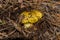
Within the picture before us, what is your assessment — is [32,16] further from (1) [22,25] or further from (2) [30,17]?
(1) [22,25]

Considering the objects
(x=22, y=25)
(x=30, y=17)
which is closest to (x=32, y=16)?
(x=30, y=17)

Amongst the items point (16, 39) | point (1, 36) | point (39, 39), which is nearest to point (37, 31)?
point (39, 39)

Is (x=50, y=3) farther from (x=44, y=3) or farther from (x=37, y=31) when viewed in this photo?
(x=37, y=31)

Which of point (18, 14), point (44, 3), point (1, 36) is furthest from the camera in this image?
point (44, 3)

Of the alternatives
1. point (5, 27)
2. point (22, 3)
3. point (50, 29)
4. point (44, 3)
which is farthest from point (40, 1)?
point (5, 27)

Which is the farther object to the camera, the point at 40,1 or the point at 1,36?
the point at 40,1

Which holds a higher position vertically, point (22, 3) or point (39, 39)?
point (22, 3)

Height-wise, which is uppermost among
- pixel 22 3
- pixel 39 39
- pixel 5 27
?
pixel 22 3

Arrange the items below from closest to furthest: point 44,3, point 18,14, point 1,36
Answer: point 1,36 → point 18,14 → point 44,3

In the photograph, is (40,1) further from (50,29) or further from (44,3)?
(50,29)

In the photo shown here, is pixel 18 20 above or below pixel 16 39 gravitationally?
above
